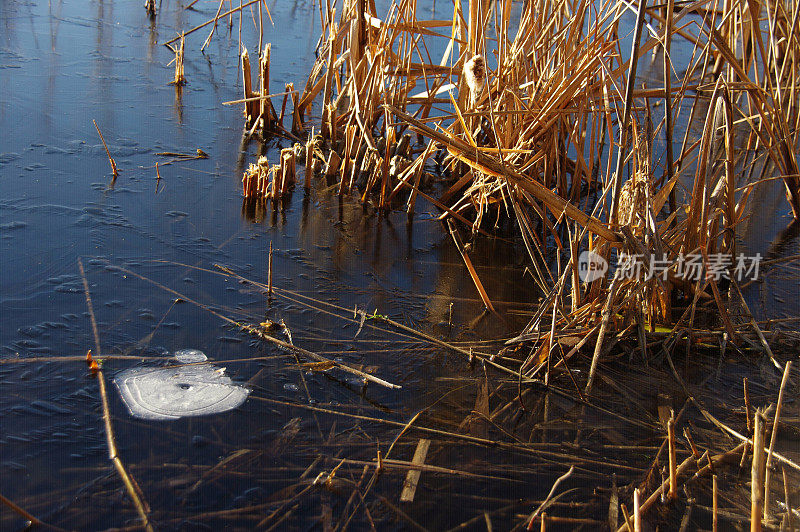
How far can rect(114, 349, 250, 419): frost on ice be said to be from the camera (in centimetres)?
238

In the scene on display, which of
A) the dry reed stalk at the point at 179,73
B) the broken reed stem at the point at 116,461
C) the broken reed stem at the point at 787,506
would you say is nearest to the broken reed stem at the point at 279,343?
the broken reed stem at the point at 116,461

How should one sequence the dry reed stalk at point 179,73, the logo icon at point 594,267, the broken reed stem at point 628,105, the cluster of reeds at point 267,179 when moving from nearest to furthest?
the broken reed stem at point 628,105
the logo icon at point 594,267
the cluster of reeds at point 267,179
the dry reed stalk at point 179,73

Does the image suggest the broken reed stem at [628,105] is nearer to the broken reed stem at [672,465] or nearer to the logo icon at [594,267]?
the logo icon at [594,267]

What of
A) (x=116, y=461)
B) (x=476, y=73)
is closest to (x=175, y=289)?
(x=116, y=461)

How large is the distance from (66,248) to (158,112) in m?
2.03

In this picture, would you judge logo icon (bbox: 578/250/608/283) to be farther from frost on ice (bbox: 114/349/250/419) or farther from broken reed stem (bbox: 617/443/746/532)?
frost on ice (bbox: 114/349/250/419)

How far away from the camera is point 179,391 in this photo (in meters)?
2.47

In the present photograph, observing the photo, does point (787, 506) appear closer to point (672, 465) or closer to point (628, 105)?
point (672, 465)

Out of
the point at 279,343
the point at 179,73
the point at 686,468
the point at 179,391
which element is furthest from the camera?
the point at 179,73

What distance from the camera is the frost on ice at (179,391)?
2.38m

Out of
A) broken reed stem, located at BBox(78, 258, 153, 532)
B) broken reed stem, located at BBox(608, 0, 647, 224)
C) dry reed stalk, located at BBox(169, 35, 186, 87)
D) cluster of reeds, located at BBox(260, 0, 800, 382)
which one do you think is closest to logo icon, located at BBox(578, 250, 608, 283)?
cluster of reeds, located at BBox(260, 0, 800, 382)

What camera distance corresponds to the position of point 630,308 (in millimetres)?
2850

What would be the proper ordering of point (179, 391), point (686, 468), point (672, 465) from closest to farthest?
point (672, 465) < point (686, 468) < point (179, 391)

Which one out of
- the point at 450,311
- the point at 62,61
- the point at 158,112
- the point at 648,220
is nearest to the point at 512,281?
the point at 450,311
